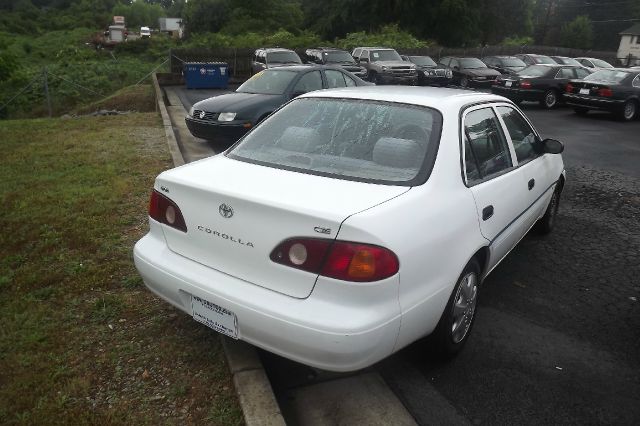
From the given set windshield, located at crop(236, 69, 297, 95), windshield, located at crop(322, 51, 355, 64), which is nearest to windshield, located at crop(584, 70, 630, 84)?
windshield, located at crop(322, 51, 355, 64)

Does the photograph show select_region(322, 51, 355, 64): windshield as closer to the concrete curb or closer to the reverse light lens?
the reverse light lens

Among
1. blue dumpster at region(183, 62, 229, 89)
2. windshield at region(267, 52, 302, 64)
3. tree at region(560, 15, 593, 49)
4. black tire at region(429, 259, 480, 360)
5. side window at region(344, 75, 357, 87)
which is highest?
tree at region(560, 15, 593, 49)

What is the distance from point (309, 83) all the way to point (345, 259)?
7.93 m

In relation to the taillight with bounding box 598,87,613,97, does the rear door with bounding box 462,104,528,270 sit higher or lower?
higher

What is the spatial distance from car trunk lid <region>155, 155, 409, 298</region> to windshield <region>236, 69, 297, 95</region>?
6.88 meters

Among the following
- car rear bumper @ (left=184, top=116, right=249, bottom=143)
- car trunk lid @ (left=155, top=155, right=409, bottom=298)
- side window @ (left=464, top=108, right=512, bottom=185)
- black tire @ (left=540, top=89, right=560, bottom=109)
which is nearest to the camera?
car trunk lid @ (left=155, top=155, right=409, bottom=298)

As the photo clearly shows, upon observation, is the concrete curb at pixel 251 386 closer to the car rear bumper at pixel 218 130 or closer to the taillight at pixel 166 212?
the taillight at pixel 166 212

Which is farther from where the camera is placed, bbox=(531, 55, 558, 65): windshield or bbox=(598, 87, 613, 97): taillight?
bbox=(531, 55, 558, 65): windshield

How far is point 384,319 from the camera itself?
239cm

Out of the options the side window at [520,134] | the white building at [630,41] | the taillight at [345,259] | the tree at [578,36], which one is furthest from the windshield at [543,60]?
the white building at [630,41]

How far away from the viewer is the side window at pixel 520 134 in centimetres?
412

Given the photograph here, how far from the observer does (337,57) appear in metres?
21.7

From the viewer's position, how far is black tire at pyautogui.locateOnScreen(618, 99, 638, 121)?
603 inches

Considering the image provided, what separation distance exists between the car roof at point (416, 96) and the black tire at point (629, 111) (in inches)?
547
